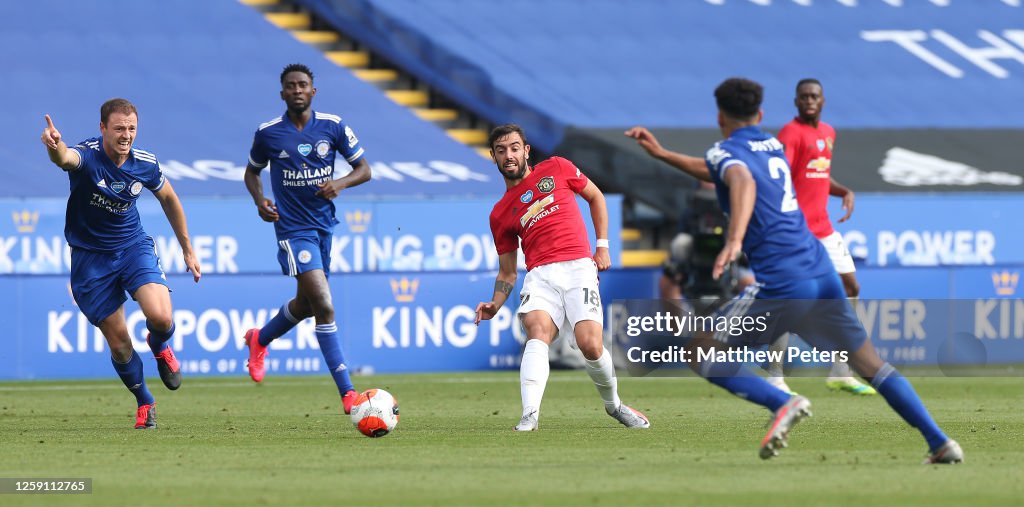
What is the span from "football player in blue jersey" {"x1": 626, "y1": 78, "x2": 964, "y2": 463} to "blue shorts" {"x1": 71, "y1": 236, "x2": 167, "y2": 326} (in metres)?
3.87

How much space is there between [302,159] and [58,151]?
2.16m

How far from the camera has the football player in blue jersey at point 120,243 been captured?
33.8 feet

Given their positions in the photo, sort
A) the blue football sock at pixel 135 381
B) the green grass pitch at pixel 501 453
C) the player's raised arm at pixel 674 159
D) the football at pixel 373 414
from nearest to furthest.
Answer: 1. the green grass pitch at pixel 501 453
2. the player's raised arm at pixel 674 159
3. the football at pixel 373 414
4. the blue football sock at pixel 135 381

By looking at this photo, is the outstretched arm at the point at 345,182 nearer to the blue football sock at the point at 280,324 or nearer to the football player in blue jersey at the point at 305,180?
the football player in blue jersey at the point at 305,180

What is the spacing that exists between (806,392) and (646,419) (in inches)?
158

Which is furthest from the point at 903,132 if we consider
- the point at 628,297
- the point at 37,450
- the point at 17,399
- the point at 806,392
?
the point at 37,450

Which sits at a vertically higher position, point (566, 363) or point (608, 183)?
point (608, 183)

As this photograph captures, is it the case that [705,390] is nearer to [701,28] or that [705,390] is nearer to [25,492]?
[25,492]

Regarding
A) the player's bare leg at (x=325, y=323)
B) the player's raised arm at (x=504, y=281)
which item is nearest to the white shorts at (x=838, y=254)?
the player's raised arm at (x=504, y=281)

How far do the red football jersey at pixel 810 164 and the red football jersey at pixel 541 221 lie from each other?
308 cm

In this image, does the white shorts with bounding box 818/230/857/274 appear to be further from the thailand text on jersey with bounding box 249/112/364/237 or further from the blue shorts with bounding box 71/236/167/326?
the blue shorts with bounding box 71/236/167/326

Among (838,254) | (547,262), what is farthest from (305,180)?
(838,254)

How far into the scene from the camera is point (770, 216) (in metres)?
8.18

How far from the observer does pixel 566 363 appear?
17938 millimetres
